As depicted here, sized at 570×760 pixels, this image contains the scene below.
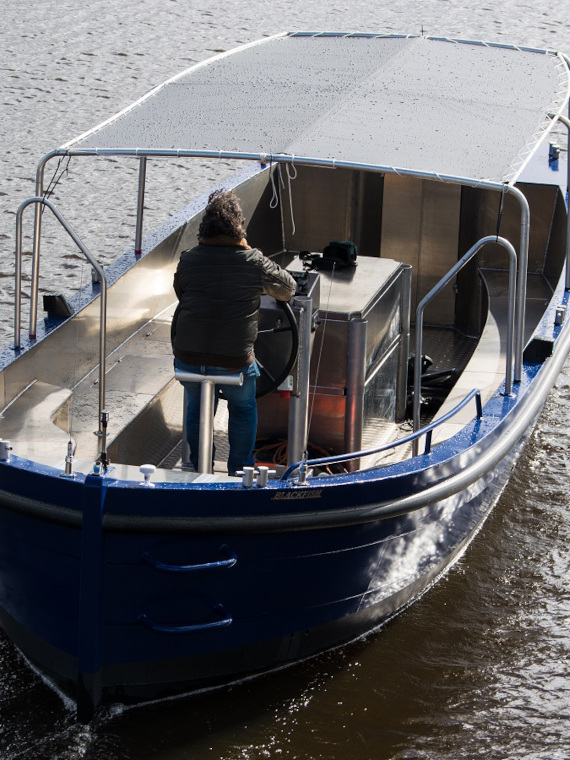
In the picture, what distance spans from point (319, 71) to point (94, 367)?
2.01 meters

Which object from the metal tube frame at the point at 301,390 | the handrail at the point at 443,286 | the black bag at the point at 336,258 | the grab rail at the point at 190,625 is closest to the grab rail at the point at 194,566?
the grab rail at the point at 190,625

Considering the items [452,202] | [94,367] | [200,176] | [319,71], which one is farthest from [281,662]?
[200,176]

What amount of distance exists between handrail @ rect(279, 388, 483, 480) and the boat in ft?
0.05

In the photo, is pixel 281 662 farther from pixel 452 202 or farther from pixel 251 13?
pixel 251 13

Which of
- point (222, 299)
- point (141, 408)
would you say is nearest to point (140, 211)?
point (141, 408)

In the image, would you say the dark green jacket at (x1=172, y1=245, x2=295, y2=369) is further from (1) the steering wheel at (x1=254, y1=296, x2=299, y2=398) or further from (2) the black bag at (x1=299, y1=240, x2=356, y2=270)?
(2) the black bag at (x1=299, y1=240, x2=356, y2=270)

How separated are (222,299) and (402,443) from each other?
3.11 ft

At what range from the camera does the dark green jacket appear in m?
5.07

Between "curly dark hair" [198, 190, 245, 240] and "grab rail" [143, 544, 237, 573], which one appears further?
"curly dark hair" [198, 190, 245, 240]

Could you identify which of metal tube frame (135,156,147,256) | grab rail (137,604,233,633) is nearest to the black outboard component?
metal tube frame (135,156,147,256)

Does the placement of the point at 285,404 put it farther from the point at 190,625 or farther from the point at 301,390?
the point at 190,625

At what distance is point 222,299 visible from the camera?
5094 mm

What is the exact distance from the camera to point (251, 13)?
57.7ft

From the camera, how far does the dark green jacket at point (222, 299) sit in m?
5.07
